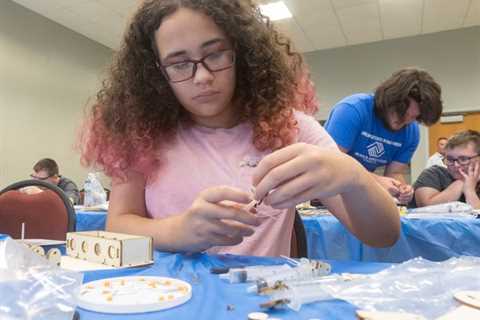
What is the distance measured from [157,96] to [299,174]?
0.46 metres

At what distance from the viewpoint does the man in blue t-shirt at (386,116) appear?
175 centimetres

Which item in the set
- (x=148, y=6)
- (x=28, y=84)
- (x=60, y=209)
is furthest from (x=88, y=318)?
(x=28, y=84)

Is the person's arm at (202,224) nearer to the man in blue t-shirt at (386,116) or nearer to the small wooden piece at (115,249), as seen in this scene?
the small wooden piece at (115,249)

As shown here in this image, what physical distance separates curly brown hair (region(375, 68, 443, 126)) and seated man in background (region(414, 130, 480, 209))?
35 centimetres

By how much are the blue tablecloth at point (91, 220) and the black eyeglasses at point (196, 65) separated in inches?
54.9

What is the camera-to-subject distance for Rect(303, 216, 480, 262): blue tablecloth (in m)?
1.46

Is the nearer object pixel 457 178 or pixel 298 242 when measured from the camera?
pixel 298 242

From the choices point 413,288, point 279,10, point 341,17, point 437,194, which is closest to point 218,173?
point 413,288

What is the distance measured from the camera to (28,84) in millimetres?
4055

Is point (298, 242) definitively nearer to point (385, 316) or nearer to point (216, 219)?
point (216, 219)

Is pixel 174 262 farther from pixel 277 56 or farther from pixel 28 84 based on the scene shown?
pixel 28 84

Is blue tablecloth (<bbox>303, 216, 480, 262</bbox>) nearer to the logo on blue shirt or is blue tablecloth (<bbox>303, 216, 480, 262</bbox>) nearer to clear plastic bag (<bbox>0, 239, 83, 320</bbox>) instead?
the logo on blue shirt

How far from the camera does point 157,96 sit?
833 millimetres

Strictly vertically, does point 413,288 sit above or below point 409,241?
above
